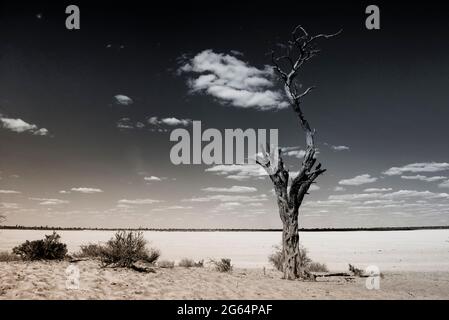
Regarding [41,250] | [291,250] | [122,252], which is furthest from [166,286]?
[41,250]

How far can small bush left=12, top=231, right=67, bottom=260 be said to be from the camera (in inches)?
493

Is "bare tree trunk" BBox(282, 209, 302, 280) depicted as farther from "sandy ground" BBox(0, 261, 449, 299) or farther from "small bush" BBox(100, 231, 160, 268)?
"small bush" BBox(100, 231, 160, 268)

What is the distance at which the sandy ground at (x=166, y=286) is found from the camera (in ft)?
28.5

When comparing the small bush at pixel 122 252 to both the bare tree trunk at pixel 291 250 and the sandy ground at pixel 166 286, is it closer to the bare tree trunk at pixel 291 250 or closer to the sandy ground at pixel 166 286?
the sandy ground at pixel 166 286

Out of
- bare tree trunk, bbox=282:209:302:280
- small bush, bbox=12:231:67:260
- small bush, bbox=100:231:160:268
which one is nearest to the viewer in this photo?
small bush, bbox=100:231:160:268

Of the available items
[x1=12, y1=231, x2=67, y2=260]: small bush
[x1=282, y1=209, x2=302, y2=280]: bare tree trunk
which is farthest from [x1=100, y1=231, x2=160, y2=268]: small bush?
[x1=282, y1=209, x2=302, y2=280]: bare tree trunk

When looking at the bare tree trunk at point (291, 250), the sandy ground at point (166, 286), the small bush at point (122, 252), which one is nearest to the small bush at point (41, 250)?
the sandy ground at point (166, 286)

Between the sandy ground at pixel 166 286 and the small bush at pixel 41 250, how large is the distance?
3.58 feet

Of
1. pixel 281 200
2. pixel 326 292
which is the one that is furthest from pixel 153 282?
pixel 281 200

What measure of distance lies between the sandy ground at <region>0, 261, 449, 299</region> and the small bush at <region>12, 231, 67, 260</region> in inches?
43.0

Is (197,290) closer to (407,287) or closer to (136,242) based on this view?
(136,242)

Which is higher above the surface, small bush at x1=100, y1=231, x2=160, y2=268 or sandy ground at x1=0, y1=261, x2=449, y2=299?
small bush at x1=100, y1=231, x2=160, y2=268

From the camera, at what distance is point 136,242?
12844 millimetres
